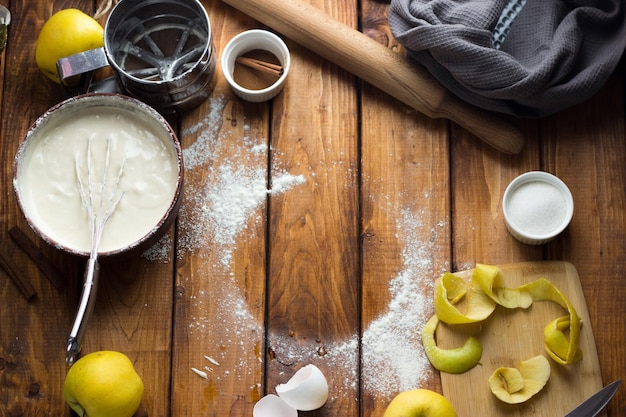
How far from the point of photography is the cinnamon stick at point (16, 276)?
1.41m

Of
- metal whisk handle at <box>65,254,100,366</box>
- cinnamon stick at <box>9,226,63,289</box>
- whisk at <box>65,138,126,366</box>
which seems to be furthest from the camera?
cinnamon stick at <box>9,226,63,289</box>

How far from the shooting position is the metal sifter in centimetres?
138

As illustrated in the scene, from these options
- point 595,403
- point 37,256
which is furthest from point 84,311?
point 595,403

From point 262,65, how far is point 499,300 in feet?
1.91

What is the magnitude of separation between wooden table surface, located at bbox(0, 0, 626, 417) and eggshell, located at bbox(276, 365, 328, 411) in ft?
0.12

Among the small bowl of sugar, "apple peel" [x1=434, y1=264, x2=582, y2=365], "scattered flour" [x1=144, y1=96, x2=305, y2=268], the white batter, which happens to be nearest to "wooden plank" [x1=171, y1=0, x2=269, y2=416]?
"scattered flour" [x1=144, y1=96, x2=305, y2=268]

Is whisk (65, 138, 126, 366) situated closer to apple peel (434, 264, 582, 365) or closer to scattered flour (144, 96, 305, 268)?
scattered flour (144, 96, 305, 268)

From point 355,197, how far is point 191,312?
0.35m

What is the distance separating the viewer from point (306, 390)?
134 centimetres

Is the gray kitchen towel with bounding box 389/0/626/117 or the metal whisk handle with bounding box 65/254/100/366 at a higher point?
the gray kitchen towel with bounding box 389/0/626/117

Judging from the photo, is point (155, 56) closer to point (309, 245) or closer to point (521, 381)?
point (309, 245)

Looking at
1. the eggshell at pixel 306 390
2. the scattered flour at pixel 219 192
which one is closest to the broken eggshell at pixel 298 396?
the eggshell at pixel 306 390

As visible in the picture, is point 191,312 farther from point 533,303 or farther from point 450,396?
point 533,303

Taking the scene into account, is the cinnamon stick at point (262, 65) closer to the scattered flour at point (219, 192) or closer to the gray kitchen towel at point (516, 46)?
the scattered flour at point (219, 192)
